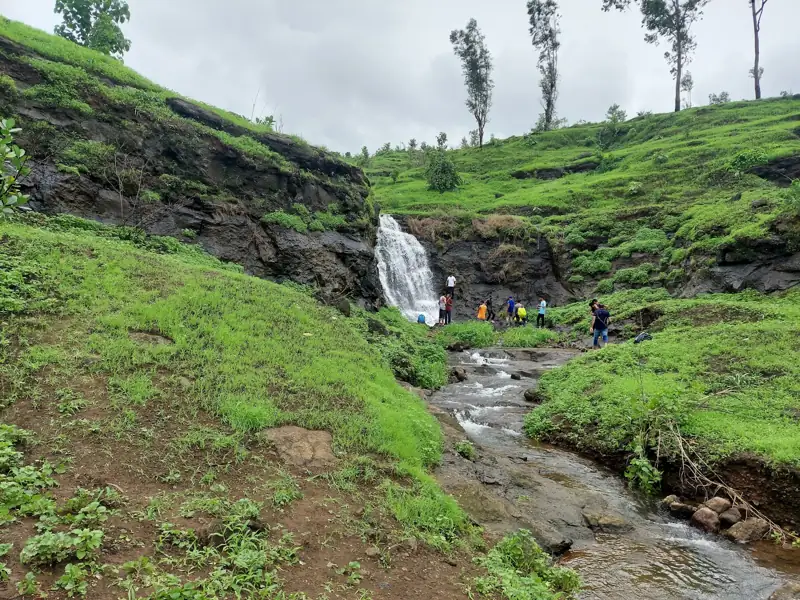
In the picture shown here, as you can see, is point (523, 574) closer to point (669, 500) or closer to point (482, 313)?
point (669, 500)

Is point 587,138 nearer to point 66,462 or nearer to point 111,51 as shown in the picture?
point 111,51

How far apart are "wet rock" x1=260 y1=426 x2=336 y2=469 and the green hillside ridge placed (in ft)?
66.2

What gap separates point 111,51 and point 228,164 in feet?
65.5

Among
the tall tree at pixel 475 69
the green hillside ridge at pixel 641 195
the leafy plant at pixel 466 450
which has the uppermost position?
the tall tree at pixel 475 69

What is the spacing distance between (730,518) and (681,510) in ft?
2.26

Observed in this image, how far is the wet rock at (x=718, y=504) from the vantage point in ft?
25.3

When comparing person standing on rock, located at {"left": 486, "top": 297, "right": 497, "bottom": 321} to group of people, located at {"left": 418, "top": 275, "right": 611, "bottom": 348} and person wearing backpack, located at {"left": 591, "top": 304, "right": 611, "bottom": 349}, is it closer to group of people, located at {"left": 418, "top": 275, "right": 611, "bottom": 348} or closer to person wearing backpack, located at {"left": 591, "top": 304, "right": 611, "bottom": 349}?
group of people, located at {"left": 418, "top": 275, "right": 611, "bottom": 348}

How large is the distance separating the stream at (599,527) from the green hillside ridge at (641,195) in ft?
51.8

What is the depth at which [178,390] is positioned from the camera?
729cm

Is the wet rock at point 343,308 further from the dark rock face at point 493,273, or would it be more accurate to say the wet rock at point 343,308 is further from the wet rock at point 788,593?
the dark rock face at point 493,273

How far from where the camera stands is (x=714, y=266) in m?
20.4

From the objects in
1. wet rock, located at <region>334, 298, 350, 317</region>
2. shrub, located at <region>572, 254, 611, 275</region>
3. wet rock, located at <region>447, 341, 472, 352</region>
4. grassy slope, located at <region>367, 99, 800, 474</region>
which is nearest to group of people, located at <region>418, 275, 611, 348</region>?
grassy slope, located at <region>367, 99, 800, 474</region>

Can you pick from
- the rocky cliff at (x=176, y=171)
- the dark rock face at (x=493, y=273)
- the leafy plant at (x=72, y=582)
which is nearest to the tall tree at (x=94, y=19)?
the rocky cliff at (x=176, y=171)

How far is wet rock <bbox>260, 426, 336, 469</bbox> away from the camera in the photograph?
6.60 meters
